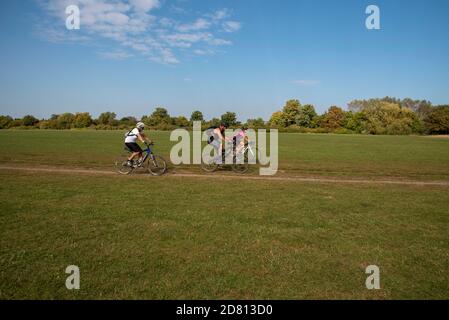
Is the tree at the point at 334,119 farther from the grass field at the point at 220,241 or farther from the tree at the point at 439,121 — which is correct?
the grass field at the point at 220,241

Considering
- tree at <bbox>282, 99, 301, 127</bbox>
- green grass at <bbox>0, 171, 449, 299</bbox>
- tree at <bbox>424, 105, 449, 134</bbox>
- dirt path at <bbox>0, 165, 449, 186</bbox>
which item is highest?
tree at <bbox>282, 99, 301, 127</bbox>

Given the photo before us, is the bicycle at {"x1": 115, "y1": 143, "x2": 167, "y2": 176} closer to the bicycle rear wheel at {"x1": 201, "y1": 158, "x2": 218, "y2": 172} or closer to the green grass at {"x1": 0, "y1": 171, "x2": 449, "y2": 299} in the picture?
the bicycle rear wheel at {"x1": 201, "y1": 158, "x2": 218, "y2": 172}

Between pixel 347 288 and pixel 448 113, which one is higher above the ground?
pixel 448 113

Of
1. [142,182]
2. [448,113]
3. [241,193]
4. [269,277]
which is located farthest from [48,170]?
[448,113]

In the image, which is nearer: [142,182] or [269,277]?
[269,277]

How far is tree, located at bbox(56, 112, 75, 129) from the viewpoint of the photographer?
343 feet

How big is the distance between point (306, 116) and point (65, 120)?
79622 millimetres

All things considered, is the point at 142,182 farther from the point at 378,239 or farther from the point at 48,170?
the point at 378,239

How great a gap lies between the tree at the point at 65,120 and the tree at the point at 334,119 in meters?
83.3

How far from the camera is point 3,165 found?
16.0m

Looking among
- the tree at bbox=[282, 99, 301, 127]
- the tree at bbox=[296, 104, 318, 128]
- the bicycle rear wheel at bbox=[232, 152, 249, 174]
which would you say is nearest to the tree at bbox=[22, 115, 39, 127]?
the tree at bbox=[282, 99, 301, 127]

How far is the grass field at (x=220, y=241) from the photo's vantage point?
457 centimetres
